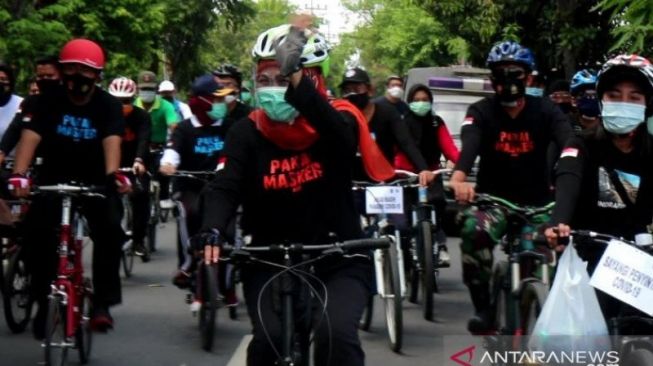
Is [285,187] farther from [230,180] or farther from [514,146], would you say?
[514,146]

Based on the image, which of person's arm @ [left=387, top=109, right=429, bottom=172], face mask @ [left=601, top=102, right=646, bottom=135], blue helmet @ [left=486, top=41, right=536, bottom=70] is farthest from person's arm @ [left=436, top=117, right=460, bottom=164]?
face mask @ [left=601, top=102, right=646, bottom=135]

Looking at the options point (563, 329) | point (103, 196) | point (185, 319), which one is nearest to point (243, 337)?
point (185, 319)

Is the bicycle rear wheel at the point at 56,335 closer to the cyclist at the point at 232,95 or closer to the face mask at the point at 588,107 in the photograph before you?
the cyclist at the point at 232,95

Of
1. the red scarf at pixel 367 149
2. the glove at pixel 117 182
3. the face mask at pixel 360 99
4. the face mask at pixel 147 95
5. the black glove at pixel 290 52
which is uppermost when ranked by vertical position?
the face mask at pixel 147 95

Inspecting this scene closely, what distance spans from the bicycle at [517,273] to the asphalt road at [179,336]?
1716mm

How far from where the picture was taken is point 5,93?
12.4 m

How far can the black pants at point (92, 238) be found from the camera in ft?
30.0

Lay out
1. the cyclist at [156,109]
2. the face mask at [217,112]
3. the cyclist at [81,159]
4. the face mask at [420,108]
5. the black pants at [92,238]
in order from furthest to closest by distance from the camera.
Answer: the cyclist at [156,109]
the face mask at [420,108]
the face mask at [217,112]
the black pants at [92,238]
the cyclist at [81,159]

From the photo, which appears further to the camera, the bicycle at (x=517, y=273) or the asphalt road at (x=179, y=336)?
the asphalt road at (x=179, y=336)

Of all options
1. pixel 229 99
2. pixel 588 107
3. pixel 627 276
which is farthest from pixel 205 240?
pixel 588 107

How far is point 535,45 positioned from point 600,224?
2007cm

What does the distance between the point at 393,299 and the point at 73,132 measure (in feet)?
8.36

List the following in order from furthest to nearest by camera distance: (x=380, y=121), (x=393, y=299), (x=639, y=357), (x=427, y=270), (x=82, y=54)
Answer: (x=380, y=121) → (x=427, y=270) → (x=393, y=299) → (x=82, y=54) → (x=639, y=357)

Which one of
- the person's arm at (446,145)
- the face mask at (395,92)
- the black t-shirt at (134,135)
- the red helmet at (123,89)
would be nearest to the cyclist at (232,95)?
the person's arm at (446,145)
